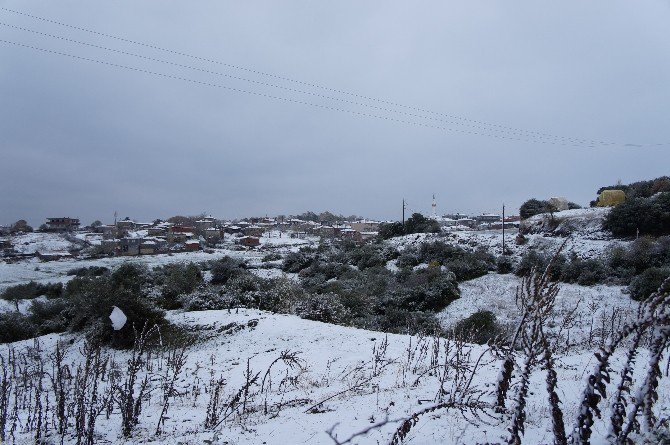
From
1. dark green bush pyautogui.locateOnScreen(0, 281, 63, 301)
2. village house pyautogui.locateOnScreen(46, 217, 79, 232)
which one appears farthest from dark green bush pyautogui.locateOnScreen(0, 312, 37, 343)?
village house pyautogui.locateOnScreen(46, 217, 79, 232)

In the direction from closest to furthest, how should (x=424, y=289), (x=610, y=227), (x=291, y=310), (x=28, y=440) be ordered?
(x=28, y=440)
(x=291, y=310)
(x=424, y=289)
(x=610, y=227)

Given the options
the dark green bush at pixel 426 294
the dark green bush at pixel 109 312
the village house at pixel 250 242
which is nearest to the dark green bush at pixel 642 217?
the dark green bush at pixel 426 294

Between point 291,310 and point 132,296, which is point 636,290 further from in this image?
point 132,296

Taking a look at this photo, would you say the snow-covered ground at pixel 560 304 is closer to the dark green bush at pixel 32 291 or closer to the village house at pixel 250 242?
the dark green bush at pixel 32 291

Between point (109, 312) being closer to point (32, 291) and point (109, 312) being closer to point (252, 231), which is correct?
point (32, 291)

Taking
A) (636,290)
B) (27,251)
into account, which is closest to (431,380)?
(636,290)

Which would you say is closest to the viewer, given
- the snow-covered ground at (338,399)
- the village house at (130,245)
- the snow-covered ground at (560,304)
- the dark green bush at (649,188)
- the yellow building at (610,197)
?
the snow-covered ground at (338,399)

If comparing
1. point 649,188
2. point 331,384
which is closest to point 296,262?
point 331,384

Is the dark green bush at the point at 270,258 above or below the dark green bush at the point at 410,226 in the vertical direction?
below

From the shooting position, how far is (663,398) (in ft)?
13.1

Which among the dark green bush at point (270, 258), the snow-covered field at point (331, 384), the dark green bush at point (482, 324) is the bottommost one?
the dark green bush at point (482, 324)

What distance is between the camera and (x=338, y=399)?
5.27 metres

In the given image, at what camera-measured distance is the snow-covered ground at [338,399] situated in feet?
12.0

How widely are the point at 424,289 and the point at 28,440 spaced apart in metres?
16.1
